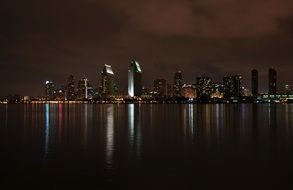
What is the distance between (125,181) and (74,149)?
11.8 metres

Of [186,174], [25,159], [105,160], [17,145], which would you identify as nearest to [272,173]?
[186,174]

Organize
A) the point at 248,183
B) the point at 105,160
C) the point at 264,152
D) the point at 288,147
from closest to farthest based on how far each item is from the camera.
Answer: the point at 248,183
the point at 105,160
the point at 264,152
the point at 288,147

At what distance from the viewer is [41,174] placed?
21672 mm

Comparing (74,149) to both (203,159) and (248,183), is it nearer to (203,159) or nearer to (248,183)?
(203,159)

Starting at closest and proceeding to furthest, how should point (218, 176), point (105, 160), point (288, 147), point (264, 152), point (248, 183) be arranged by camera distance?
point (248, 183) → point (218, 176) → point (105, 160) → point (264, 152) → point (288, 147)

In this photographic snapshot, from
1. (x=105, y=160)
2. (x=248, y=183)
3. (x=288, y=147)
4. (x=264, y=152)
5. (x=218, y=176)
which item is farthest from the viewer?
(x=288, y=147)

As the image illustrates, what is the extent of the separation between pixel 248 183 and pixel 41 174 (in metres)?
10.3

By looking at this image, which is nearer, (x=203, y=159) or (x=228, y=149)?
(x=203, y=159)

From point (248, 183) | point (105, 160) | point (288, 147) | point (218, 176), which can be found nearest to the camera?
point (248, 183)

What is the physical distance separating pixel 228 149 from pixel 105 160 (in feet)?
32.1

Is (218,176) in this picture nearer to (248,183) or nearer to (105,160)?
(248,183)

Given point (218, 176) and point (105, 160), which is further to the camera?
point (105, 160)

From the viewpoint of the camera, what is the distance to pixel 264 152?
29641mm

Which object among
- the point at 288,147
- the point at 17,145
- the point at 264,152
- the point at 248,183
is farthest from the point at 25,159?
the point at 288,147
